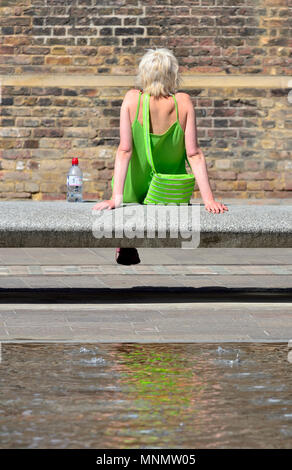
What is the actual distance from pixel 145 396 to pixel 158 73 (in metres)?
2.73

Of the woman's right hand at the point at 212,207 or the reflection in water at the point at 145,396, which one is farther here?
the woman's right hand at the point at 212,207

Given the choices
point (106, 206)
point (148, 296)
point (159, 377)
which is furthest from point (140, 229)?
point (159, 377)

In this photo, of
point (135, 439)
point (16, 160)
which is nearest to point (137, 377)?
point (135, 439)

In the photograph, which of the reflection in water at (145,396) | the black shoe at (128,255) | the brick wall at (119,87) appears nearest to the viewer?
the reflection in water at (145,396)

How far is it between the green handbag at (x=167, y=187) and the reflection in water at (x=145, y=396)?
1501mm

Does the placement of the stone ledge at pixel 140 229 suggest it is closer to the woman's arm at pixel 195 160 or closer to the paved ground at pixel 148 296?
the woman's arm at pixel 195 160

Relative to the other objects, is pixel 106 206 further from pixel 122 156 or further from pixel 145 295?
pixel 145 295

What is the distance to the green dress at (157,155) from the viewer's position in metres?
6.53

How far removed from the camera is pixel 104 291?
294 inches

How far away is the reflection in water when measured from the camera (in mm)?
3611

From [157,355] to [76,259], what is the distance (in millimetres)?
4616

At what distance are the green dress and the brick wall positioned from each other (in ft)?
32.7

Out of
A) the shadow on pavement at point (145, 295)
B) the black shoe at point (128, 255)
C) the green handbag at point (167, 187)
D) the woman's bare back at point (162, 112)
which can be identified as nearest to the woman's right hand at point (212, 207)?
the green handbag at point (167, 187)
